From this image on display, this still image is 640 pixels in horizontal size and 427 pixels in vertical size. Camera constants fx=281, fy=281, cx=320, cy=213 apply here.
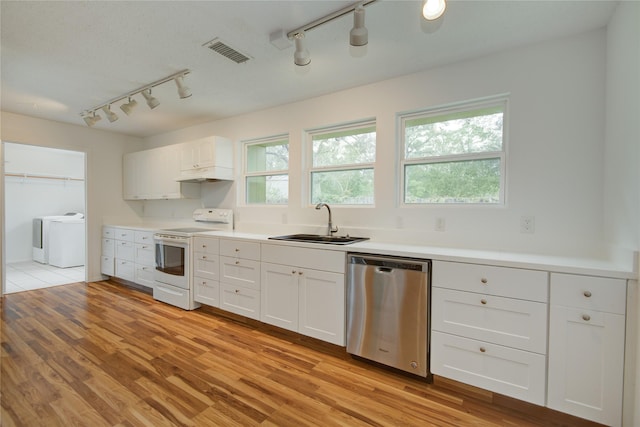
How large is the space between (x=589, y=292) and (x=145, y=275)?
184 inches

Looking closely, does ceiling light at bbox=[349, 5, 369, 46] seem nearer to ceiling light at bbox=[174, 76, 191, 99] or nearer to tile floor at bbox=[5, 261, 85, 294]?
ceiling light at bbox=[174, 76, 191, 99]

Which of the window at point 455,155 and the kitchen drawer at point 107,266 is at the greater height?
the window at point 455,155

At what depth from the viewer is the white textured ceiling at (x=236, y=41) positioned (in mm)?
1771

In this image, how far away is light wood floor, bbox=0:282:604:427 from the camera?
166cm

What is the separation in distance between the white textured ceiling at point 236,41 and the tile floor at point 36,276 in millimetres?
2753

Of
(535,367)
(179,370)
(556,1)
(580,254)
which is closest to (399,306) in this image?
(535,367)

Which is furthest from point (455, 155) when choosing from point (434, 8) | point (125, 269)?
point (125, 269)

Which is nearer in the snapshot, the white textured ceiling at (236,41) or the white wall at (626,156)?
the white wall at (626,156)

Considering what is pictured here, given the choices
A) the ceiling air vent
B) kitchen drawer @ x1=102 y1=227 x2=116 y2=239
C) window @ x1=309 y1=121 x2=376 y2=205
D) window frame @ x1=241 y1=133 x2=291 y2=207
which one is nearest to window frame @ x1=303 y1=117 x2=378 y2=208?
window @ x1=309 y1=121 x2=376 y2=205

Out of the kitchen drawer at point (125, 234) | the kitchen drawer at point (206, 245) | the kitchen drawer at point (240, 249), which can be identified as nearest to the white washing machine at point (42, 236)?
the kitchen drawer at point (125, 234)

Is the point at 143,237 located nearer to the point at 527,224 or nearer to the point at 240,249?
the point at 240,249

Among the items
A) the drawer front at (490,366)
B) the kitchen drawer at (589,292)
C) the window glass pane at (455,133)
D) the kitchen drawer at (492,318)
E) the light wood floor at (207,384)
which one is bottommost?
the light wood floor at (207,384)

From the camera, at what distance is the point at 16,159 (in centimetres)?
582

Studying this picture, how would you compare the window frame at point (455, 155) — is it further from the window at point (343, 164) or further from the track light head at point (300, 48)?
the track light head at point (300, 48)
